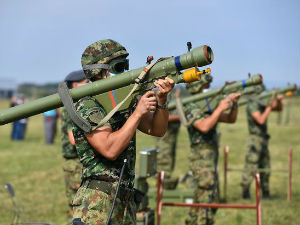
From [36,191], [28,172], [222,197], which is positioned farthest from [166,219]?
[28,172]

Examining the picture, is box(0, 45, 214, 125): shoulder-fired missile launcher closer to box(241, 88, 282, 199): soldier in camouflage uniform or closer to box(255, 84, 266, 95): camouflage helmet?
box(255, 84, 266, 95): camouflage helmet

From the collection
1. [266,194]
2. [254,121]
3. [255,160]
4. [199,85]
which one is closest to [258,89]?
[254,121]

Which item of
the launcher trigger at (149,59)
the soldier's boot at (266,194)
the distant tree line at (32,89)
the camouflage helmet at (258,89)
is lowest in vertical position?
the soldier's boot at (266,194)

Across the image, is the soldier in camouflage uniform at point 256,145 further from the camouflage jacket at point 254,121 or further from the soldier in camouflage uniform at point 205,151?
the soldier in camouflage uniform at point 205,151

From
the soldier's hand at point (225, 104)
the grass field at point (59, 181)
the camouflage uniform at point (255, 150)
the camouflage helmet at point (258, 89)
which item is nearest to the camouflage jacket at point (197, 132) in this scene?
the soldier's hand at point (225, 104)

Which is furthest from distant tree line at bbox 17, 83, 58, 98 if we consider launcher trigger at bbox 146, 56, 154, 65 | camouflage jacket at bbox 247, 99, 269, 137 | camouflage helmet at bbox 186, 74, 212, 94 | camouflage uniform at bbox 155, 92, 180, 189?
launcher trigger at bbox 146, 56, 154, 65

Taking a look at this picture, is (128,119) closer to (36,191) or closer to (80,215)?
(80,215)

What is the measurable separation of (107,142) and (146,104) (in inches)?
15.7

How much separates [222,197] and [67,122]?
17.1 ft

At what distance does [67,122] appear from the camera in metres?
A: 6.84

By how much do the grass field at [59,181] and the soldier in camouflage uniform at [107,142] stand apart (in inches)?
174

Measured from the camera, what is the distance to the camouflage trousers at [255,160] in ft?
36.2

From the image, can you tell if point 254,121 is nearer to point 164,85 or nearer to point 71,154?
point 71,154

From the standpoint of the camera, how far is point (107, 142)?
164 inches
